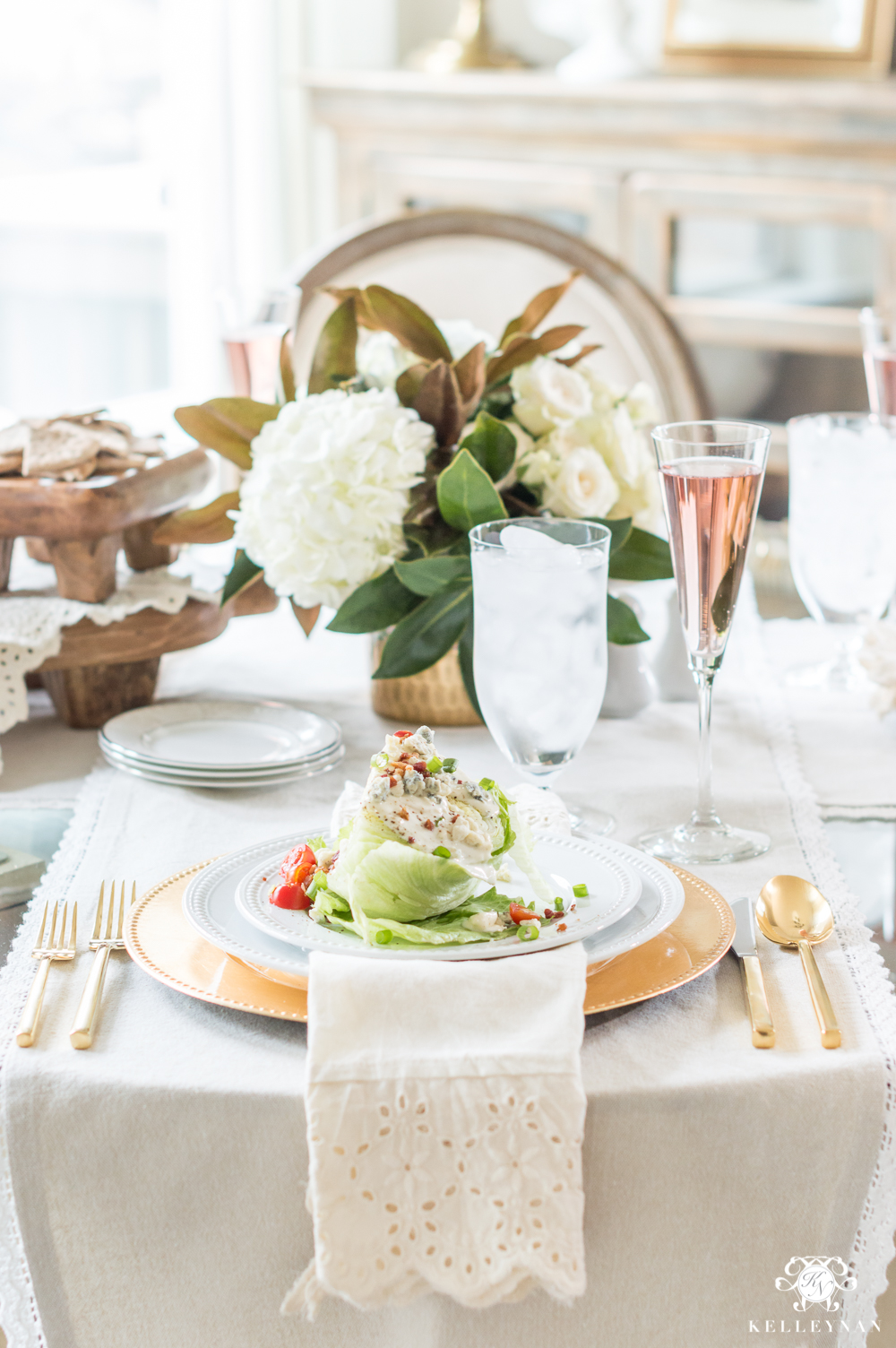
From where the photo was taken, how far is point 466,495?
100 centimetres

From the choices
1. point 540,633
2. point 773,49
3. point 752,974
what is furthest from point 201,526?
point 773,49

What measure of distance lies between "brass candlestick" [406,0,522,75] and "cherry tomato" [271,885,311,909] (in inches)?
118

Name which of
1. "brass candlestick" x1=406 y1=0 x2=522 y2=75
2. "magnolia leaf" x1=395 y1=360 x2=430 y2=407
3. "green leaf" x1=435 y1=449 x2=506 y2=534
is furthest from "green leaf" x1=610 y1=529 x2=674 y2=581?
"brass candlestick" x1=406 y1=0 x2=522 y2=75

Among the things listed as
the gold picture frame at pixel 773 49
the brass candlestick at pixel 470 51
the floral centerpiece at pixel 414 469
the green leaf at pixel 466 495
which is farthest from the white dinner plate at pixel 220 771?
the brass candlestick at pixel 470 51

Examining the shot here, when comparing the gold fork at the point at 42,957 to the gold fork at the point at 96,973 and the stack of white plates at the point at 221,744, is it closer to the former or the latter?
the gold fork at the point at 96,973

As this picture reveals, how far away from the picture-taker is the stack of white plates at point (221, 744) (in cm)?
97

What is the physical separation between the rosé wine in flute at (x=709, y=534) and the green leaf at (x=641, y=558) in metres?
0.16

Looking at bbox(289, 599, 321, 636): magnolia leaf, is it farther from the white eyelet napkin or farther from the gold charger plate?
the white eyelet napkin

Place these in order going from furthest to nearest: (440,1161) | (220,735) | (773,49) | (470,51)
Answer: (470,51)
(773,49)
(220,735)
(440,1161)

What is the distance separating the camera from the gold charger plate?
0.65 meters

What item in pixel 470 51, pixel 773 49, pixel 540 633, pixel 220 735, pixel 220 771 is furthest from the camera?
pixel 470 51

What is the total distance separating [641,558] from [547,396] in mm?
151

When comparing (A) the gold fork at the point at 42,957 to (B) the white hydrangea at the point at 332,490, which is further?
(B) the white hydrangea at the point at 332,490

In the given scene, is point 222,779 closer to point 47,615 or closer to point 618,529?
point 47,615
